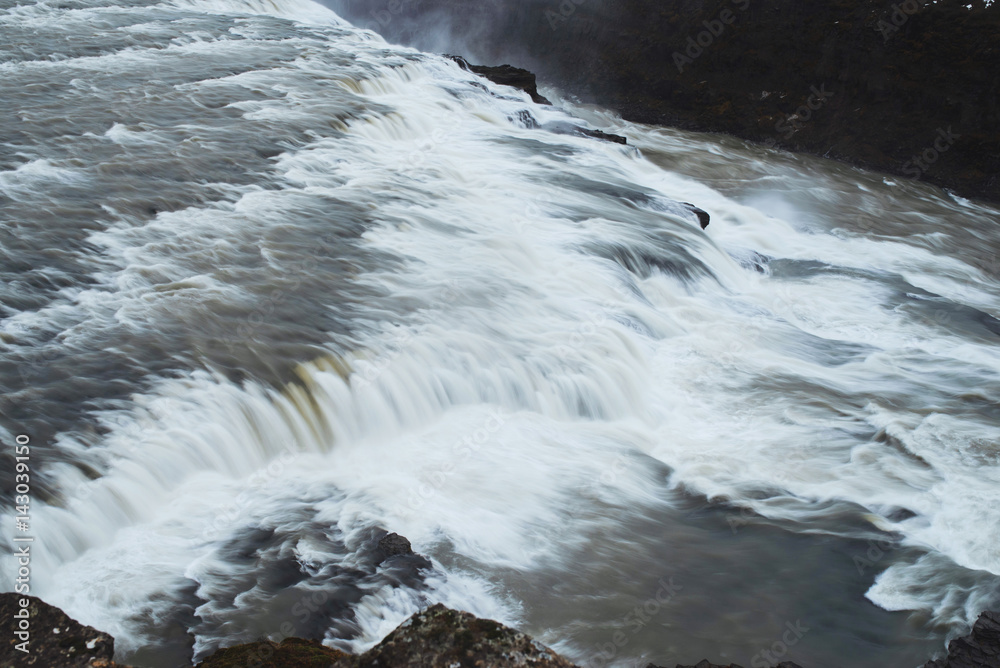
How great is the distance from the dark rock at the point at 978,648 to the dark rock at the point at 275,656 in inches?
121

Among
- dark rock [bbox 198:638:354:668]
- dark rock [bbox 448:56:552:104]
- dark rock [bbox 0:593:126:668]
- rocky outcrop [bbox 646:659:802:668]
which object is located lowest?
dark rock [bbox 198:638:354:668]

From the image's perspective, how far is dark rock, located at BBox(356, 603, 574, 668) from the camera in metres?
2.71

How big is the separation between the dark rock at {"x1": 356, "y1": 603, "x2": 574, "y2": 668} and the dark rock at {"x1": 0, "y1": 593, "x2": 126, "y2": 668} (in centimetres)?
104

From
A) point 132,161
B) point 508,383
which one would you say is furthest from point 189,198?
point 508,383

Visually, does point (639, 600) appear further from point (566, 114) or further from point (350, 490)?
point (566, 114)

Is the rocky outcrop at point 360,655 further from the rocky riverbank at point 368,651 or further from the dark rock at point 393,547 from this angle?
the dark rock at point 393,547

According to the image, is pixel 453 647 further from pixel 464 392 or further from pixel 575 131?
pixel 575 131

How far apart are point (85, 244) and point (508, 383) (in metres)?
4.23

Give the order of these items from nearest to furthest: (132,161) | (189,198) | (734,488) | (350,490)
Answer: (350,490) → (734,488) → (189,198) → (132,161)

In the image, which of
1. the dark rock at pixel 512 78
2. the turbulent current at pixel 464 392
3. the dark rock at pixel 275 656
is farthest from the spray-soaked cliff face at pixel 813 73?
the dark rock at pixel 275 656

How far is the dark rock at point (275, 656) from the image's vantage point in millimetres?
3230

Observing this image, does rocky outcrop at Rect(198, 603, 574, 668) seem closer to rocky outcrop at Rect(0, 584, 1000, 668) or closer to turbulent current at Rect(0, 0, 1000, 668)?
rocky outcrop at Rect(0, 584, 1000, 668)

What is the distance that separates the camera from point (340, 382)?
19.6 feet

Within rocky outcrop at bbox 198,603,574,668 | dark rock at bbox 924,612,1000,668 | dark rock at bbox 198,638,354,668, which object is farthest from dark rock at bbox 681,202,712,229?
rocky outcrop at bbox 198,603,574,668
